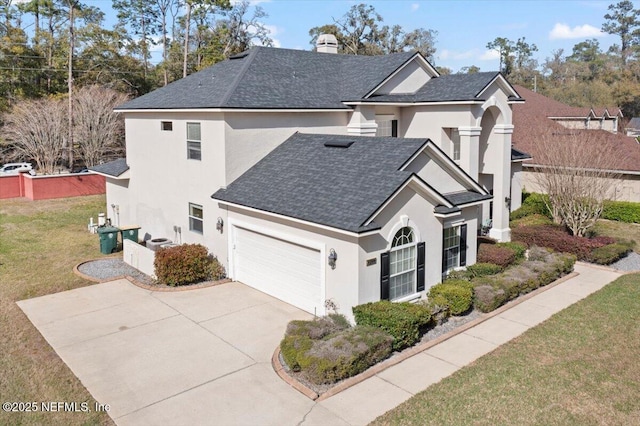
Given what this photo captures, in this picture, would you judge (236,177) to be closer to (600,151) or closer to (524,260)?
(524,260)

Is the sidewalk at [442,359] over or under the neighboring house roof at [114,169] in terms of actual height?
under

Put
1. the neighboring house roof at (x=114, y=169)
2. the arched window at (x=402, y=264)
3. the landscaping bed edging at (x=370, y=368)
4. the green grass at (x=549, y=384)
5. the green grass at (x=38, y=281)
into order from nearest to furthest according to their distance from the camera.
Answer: the green grass at (x=549, y=384), the green grass at (x=38, y=281), the landscaping bed edging at (x=370, y=368), the arched window at (x=402, y=264), the neighboring house roof at (x=114, y=169)

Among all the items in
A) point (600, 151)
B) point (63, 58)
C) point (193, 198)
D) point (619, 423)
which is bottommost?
point (619, 423)

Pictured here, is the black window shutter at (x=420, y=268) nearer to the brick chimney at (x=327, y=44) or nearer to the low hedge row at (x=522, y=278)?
the low hedge row at (x=522, y=278)

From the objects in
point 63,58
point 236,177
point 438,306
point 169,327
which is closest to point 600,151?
point 438,306

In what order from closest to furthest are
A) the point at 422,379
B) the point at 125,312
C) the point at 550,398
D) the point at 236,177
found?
the point at 550,398 → the point at 422,379 → the point at 125,312 → the point at 236,177

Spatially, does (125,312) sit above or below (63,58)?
below

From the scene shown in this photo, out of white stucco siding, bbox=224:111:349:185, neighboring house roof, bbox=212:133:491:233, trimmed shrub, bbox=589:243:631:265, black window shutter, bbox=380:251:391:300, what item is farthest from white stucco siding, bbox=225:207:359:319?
trimmed shrub, bbox=589:243:631:265

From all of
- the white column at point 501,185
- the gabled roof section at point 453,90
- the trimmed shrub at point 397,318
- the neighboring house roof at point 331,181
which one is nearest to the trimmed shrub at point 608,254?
the white column at point 501,185
